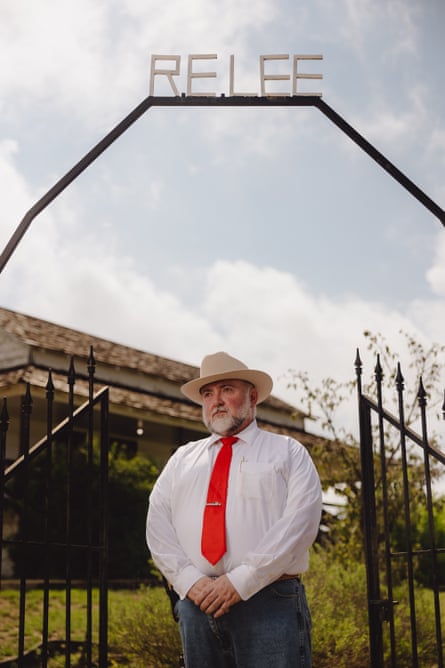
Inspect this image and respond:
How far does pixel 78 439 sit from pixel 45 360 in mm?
1529

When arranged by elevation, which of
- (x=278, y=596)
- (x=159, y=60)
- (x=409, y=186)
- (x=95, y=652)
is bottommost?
(x=95, y=652)

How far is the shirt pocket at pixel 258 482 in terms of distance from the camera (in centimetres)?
403

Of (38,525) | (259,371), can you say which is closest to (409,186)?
(259,371)

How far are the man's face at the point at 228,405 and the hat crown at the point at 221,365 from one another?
8cm

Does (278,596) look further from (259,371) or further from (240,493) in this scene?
(259,371)

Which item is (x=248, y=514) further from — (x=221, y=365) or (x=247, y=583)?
(x=221, y=365)

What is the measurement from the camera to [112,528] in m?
13.4

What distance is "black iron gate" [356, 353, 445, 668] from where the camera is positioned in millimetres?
4754

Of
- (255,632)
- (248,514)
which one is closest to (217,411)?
(248,514)

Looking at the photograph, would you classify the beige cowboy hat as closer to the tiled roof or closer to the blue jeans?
the blue jeans

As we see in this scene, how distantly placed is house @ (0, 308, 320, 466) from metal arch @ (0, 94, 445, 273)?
6621 mm

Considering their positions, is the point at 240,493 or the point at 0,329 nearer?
the point at 240,493

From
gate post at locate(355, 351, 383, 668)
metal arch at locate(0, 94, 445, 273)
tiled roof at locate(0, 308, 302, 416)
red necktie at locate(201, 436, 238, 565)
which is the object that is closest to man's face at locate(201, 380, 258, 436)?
red necktie at locate(201, 436, 238, 565)

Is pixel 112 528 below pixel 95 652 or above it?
above
